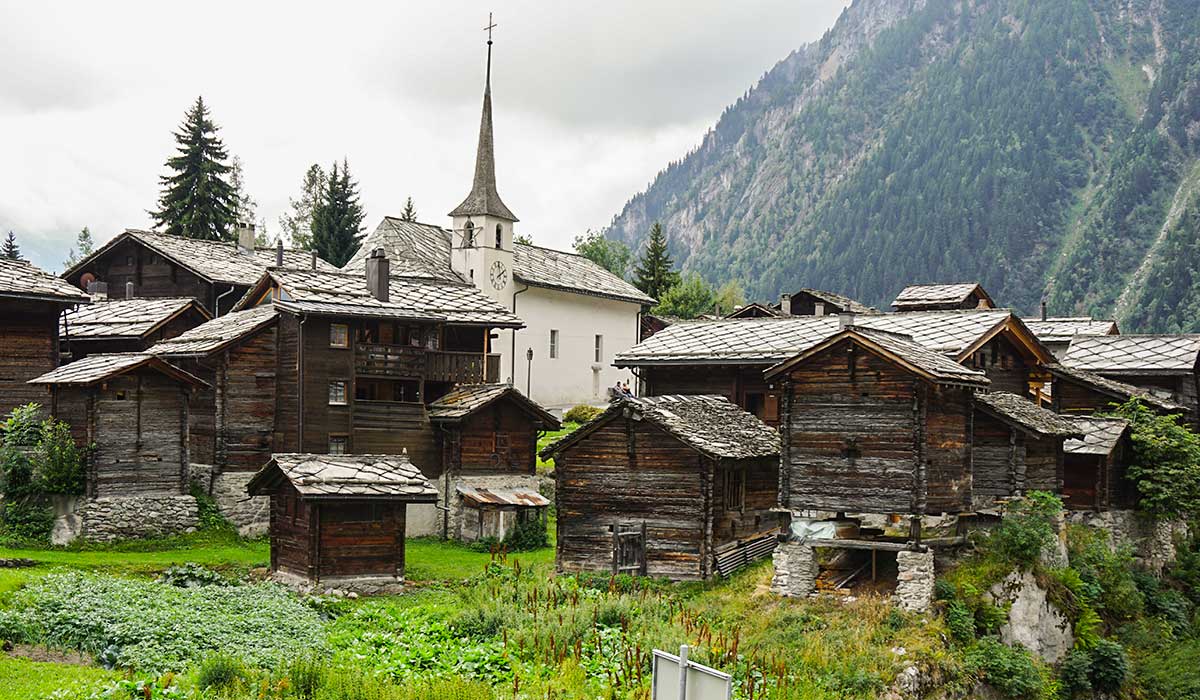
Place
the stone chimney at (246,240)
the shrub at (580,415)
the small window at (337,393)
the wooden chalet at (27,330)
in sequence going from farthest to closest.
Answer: the shrub at (580,415), the stone chimney at (246,240), the small window at (337,393), the wooden chalet at (27,330)

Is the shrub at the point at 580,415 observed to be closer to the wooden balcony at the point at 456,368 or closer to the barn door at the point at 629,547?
the wooden balcony at the point at 456,368

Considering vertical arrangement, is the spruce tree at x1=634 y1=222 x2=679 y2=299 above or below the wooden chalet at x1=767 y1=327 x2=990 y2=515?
above

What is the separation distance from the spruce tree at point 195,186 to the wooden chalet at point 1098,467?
4701cm

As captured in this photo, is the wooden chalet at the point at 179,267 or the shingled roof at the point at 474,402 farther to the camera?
the wooden chalet at the point at 179,267

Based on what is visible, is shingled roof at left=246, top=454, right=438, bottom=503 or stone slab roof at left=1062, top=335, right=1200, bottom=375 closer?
shingled roof at left=246, top=454, right=438, bottom=503

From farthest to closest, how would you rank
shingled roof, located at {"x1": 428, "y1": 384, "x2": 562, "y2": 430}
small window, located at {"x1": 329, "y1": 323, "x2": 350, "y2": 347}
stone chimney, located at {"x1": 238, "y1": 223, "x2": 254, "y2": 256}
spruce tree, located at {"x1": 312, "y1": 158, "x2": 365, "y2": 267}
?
spruce tree, located at {"x1": 312, "y1": 158, "x2": 365, "y2": 267}, stone chimney, located at {"x1": 238, "y1": 223, "x2": 254, "y2": 256}, shingled roof, located at {"x1": 428, "y1": 384, "x2": 562, "y2": 430}, small window, located at {"x1": 329, "y1": 323, "x2": 350, "y2": 347}

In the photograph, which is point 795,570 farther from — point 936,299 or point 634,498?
point 936,299

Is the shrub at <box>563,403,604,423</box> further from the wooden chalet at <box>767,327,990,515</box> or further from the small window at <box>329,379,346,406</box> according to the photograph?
the wooden chalet at <box>767,327,990,515</box>

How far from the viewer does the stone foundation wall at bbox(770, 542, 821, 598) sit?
27328 millimetres

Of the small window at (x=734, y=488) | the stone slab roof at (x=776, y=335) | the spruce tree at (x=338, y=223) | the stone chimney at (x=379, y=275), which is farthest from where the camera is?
the spruce tree at (x=338, y=223)

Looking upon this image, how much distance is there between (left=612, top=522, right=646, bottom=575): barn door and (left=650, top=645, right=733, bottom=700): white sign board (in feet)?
61.6

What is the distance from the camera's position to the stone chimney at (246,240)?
168ft

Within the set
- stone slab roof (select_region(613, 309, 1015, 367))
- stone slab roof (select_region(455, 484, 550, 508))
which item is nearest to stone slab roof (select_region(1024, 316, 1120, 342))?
stone slab roof (select_region(613, 309, 1015, 367))

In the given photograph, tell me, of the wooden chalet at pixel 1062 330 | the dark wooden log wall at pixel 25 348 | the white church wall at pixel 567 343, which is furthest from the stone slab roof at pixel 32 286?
the wooden chalet at pixel 1062 330
